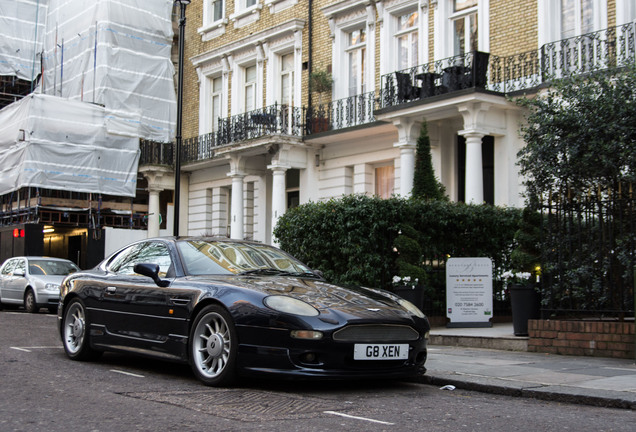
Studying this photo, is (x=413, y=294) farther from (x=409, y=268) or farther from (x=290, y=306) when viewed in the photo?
(x=290, y=306)

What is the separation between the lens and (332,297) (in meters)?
7.14

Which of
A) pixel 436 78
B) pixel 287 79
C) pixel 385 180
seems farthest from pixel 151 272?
pixel 287 79

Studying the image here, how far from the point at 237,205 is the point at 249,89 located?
4741 millimetres

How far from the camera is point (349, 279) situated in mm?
13586

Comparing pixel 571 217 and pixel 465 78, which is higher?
pixel 465 78

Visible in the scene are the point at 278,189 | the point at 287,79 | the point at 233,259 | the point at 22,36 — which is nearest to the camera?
the point at 233,259

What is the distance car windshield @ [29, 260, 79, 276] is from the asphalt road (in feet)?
40.3

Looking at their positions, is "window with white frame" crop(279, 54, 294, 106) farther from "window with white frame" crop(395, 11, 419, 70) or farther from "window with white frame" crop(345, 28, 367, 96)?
"window with white frame" crop(395, 11, 419, 70)

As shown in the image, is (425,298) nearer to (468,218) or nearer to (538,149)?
(468,218)

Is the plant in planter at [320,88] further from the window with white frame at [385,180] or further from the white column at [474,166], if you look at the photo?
the white column at [474,166]

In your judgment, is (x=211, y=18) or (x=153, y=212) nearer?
(x=153, y=212)

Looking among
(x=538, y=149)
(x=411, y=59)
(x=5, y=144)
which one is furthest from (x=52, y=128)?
(x=538, y=149)

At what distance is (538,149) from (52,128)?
69.1ft

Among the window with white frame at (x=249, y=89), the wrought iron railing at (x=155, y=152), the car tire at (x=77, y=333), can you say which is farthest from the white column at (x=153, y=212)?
the car tire at (x=77, y=333)
